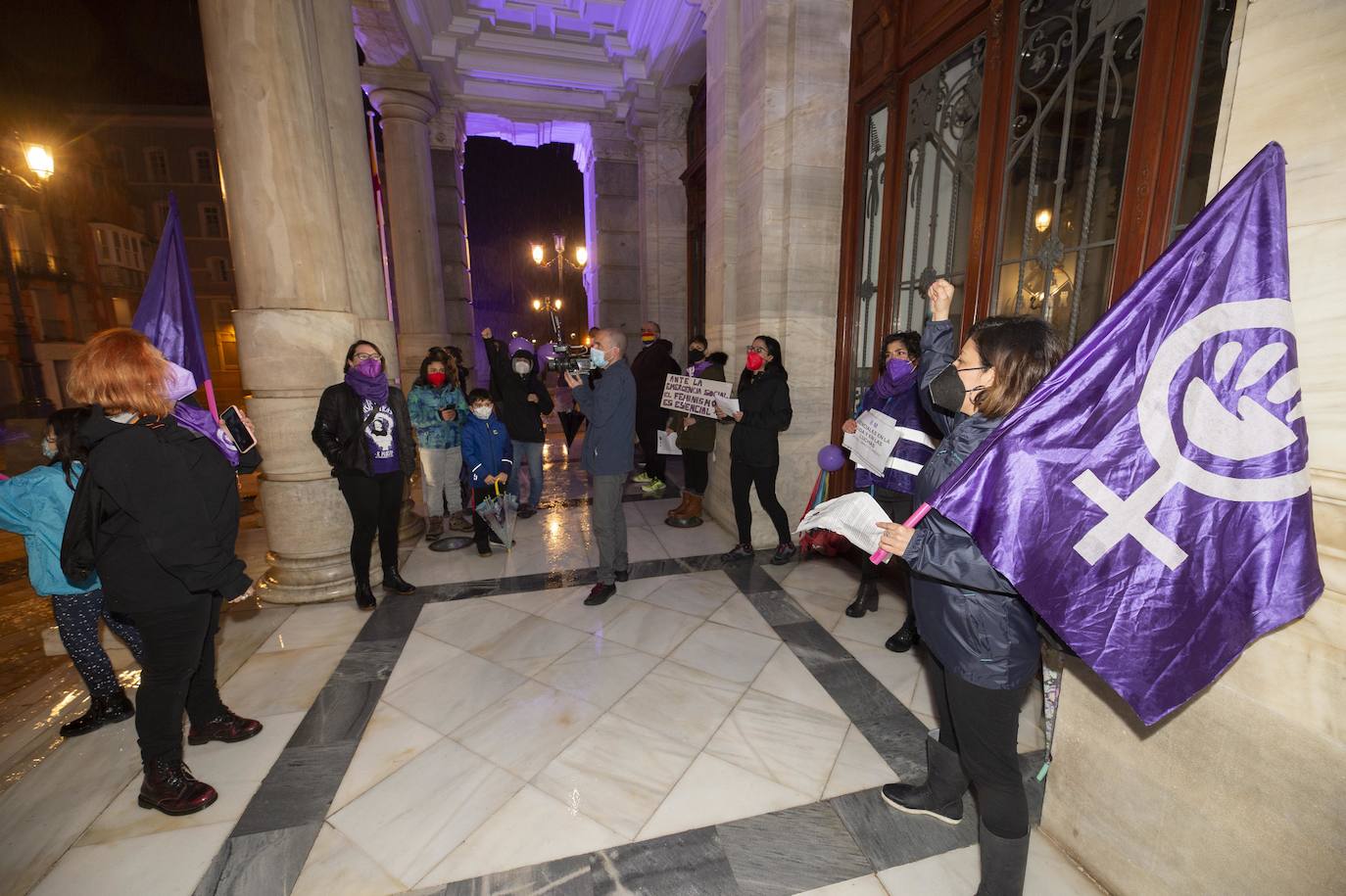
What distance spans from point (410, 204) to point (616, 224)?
13.1 feet

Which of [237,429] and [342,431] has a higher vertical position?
[237,429]

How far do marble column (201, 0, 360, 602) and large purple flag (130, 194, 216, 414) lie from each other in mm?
617

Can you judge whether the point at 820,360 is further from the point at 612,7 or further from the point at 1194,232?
the point at 612,7

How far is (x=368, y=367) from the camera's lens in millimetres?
4035

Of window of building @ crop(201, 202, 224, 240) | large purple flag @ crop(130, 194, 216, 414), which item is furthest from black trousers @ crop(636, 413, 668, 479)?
window of building @ crop(201, 202, 224, 240)

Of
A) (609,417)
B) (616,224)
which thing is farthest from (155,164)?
(609,417)

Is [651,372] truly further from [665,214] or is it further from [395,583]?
[665,214]

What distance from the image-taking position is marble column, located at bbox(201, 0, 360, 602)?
3.95 m

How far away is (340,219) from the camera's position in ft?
16.3

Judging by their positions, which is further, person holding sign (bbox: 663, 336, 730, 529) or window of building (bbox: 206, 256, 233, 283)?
window of building (bbox: 206, 256, 233, 283)

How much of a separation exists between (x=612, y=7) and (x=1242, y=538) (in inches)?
417

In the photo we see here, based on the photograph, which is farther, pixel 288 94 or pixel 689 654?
pixel 288 94

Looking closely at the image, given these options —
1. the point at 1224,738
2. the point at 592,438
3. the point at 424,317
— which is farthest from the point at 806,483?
the point at 424,317

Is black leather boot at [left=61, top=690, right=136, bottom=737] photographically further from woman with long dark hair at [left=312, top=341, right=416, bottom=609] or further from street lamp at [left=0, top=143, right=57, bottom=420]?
street lamp at [left=0, top=143, right=57, bottom=420]
